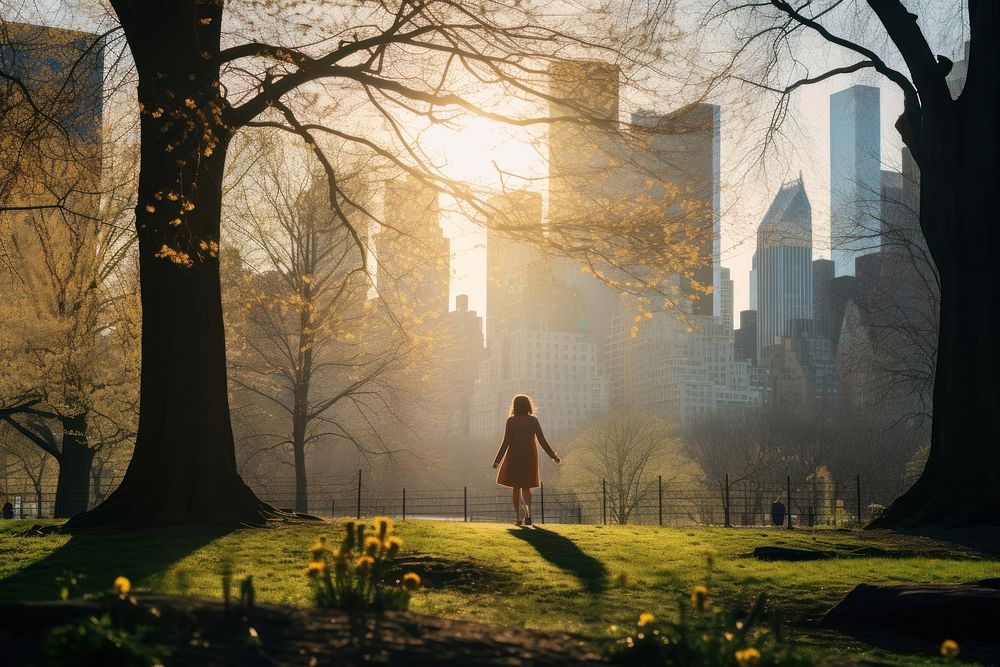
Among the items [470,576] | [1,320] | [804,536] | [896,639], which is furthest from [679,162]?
[1,320]

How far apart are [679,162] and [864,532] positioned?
5.71 metres

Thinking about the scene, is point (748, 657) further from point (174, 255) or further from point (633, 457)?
point (633, 457)

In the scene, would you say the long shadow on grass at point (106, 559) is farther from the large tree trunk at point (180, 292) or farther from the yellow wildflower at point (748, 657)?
the yellow wildflower at point (748, 657)

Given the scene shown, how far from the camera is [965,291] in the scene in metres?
15.4

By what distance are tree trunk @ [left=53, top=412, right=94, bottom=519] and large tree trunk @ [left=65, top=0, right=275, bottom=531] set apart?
45.3 feet

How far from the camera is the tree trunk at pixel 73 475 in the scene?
25312 mm

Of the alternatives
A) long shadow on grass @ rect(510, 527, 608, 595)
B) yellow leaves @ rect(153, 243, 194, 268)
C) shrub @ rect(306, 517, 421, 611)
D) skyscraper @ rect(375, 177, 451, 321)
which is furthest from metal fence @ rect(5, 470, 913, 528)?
shrub @ rect(306, 517, 421, 611)

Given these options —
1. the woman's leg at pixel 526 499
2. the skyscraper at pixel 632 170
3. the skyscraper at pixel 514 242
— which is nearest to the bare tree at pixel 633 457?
the skyscraper at pixel 514 242

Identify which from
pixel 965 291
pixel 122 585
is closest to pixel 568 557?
pixel 122 585

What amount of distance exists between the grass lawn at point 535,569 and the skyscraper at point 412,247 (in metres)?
5.23

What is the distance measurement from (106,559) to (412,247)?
843cm

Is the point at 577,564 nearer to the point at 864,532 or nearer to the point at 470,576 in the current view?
the point at 470,576

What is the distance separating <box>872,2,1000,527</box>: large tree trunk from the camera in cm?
1470

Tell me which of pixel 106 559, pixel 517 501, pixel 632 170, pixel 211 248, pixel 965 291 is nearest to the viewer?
pixel 106 559
